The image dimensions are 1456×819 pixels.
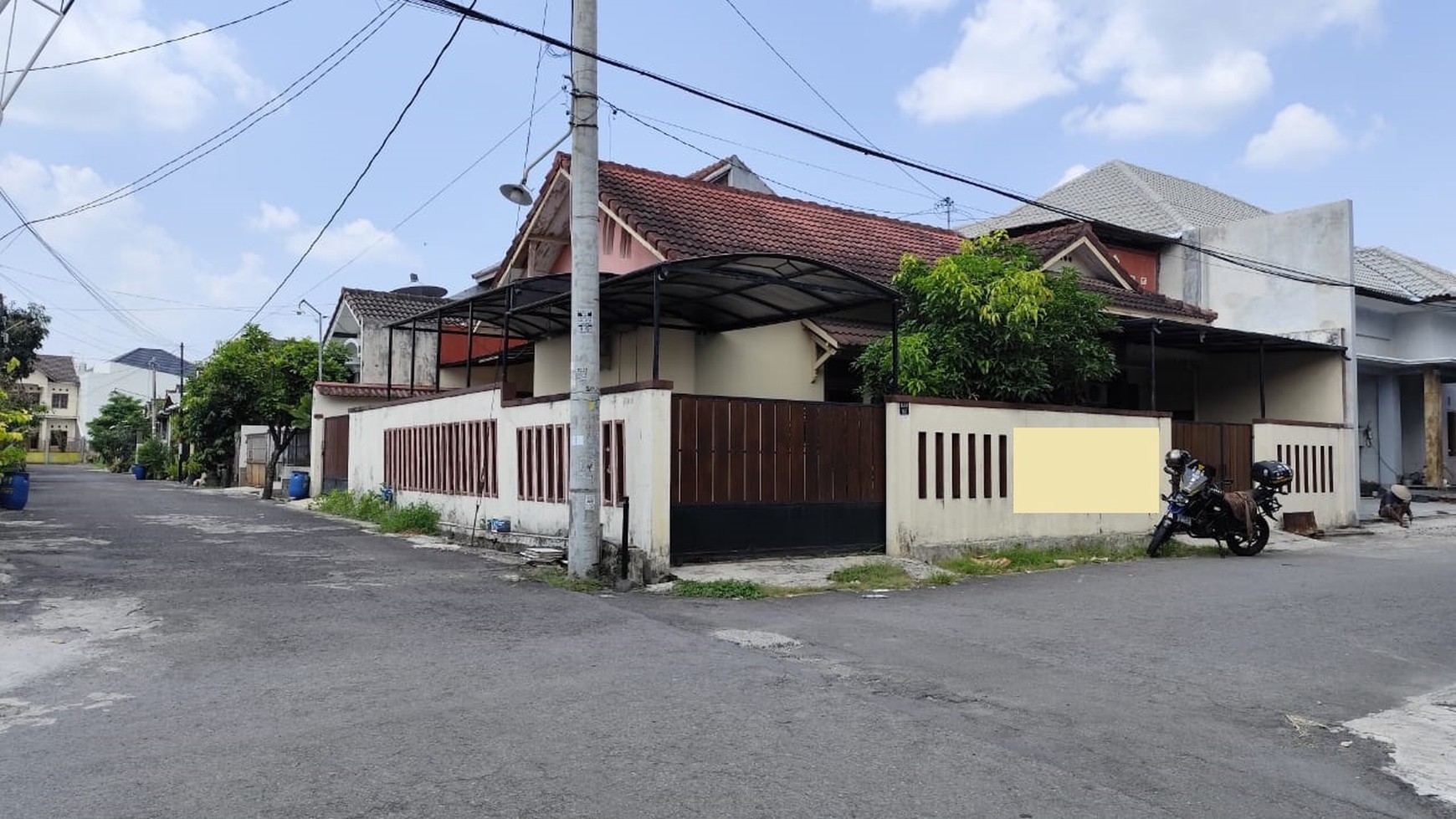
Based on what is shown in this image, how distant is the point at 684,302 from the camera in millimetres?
13328

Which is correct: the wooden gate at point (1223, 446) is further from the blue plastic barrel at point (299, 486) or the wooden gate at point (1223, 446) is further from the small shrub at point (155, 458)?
the small shrub at point (155, 458)

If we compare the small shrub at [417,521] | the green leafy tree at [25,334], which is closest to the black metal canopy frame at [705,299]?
the small shrub at [417,521]

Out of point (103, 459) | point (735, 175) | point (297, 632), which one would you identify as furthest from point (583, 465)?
point (103, 459)

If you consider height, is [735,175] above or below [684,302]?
above

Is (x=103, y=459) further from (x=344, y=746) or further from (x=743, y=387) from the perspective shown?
(x=344, y=746)

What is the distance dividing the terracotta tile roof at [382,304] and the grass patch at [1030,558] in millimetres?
19541

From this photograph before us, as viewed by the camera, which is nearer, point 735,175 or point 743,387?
point 743,387

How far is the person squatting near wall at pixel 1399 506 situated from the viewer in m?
19.3

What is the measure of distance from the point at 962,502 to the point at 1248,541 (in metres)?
4.56

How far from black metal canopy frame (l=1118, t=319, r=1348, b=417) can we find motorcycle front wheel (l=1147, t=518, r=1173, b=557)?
88.3 inches

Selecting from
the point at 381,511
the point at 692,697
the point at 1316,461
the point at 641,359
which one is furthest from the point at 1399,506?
the point at 381,511

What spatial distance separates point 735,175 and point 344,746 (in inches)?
810

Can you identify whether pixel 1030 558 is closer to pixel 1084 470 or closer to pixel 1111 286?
pixel 1084 470

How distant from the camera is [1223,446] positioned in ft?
55.2
